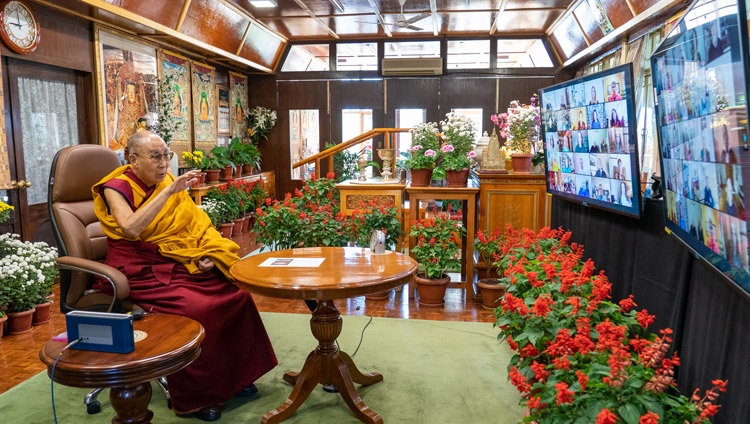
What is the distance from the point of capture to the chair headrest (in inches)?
97.5

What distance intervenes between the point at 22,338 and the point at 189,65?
465 centimetres

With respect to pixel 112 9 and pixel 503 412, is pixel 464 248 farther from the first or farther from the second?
pixel 112 9

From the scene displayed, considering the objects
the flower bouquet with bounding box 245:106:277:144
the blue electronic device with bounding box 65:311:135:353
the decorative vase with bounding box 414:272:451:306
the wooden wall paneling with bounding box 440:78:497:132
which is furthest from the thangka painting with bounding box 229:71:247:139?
the blue electronic device with bounding box 65:311:135:353

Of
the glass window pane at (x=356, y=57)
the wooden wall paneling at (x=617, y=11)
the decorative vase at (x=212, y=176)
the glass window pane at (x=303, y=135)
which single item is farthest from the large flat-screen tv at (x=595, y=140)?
the glass window pane at (x=303, y=135)

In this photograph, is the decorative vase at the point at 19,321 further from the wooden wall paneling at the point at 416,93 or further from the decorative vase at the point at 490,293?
the wooden wall paneling at the point at 416,93

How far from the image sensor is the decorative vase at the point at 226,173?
7234 mm

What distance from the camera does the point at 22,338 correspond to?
3383 millimetres

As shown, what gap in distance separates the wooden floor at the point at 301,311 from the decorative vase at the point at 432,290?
73 millimetres

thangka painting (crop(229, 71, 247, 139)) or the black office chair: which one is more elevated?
thangka painting (crop(229, 71, 247, 139))

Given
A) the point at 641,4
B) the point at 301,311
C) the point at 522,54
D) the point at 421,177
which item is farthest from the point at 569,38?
the point at 301,311

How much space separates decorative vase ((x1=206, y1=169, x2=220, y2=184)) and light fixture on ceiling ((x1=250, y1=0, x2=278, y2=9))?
7.31ft

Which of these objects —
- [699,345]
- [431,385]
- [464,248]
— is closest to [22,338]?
[431,385]

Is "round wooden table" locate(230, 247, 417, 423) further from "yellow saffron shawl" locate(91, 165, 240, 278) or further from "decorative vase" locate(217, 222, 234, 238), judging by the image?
"decorative vase" locate(217, 222, 234, 238)

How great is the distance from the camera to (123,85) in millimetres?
5645
